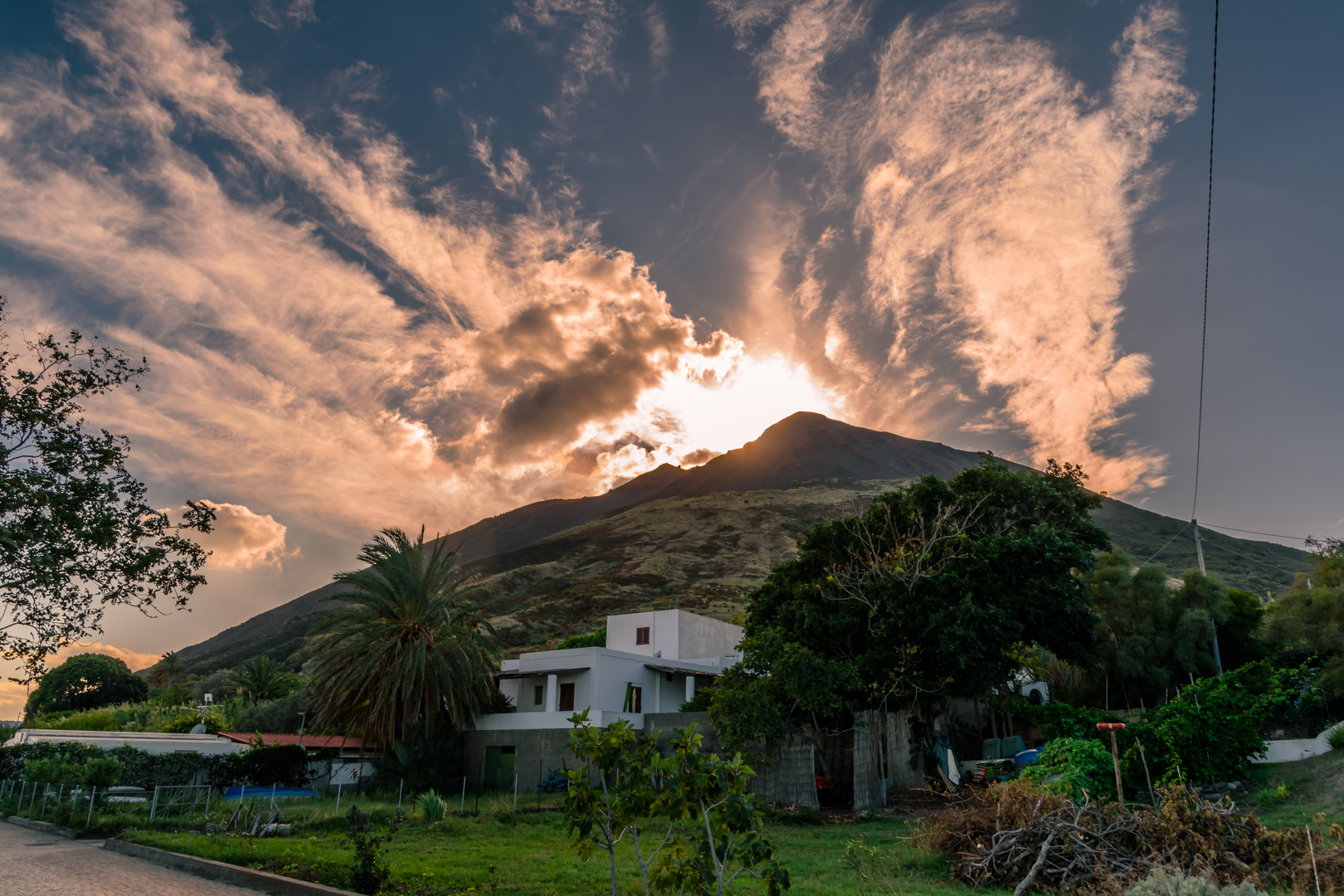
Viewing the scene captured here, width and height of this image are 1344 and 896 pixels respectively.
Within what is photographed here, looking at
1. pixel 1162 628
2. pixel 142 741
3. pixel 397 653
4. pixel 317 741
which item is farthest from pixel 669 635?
pixel 142 741

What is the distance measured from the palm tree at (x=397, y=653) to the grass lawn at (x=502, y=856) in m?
10.3

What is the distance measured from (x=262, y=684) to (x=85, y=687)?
24892 millimetres

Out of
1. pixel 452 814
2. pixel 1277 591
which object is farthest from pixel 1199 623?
pixel 1277 591

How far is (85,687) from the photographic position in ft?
218

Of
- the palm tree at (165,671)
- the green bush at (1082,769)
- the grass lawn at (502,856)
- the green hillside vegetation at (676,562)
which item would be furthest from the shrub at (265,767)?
the palm tree at (165,671)

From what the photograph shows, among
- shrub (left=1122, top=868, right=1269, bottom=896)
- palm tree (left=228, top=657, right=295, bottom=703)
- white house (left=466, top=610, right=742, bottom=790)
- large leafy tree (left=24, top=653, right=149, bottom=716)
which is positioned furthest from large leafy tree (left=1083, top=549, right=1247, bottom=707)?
large leafy tree (left=24, top=653, right=149, bottom=716)

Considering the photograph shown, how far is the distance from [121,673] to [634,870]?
7748cm

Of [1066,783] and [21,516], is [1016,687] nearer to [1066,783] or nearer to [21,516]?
[1066,783]

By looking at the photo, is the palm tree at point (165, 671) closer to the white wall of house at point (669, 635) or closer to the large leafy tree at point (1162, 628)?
the white wall of house at point (669, 635)

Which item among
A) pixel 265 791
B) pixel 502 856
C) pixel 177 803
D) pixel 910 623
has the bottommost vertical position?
pixel 265 791

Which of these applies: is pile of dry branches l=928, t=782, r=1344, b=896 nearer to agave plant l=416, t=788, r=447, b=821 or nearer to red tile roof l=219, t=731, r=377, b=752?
agave plant l=416, t=788, r=447, b=821

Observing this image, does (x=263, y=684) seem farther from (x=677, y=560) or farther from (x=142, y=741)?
(x=677, y=560)

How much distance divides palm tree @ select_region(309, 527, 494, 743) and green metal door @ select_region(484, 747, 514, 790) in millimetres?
2425

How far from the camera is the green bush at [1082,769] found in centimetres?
1576
